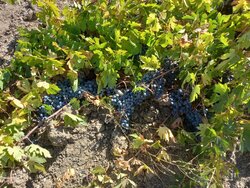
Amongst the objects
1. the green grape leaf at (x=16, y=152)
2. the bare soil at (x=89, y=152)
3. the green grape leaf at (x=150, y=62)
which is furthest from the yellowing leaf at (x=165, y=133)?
the green grape leaf at (x=16, y=152)

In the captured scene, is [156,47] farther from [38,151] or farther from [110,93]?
[38,151]

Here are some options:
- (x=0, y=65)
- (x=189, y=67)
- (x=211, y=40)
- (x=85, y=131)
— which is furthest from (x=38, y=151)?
(x=211, y=40)

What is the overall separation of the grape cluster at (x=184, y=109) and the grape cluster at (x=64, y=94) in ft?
1.13

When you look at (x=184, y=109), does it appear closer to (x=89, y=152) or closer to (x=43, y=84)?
(x=89, y=152)

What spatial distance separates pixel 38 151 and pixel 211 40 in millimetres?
838

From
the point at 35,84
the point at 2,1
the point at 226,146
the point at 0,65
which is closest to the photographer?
the point at 226,146

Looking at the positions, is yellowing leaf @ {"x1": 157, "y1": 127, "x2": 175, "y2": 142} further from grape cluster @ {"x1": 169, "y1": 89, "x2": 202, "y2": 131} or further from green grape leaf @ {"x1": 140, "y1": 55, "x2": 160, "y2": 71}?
green grape leaf @ {"x1": 140, "y1": 55, "x2": 160, "y2": 71}

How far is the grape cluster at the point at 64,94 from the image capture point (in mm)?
2023

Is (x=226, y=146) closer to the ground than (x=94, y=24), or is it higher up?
closer to the ground

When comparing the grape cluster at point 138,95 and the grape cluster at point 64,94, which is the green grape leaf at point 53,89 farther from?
the grape cluster at point 138,95

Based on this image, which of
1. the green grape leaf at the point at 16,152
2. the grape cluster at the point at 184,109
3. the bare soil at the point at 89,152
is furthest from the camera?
the grape cluster at the point at 184,109

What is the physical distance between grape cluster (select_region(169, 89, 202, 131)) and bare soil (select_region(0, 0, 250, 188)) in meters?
0.05

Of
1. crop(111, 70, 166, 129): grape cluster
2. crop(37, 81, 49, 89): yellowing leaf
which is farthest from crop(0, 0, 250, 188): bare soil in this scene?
crop(37, 81, 49, 89): yellowing leaf

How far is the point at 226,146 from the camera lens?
1870 mm
